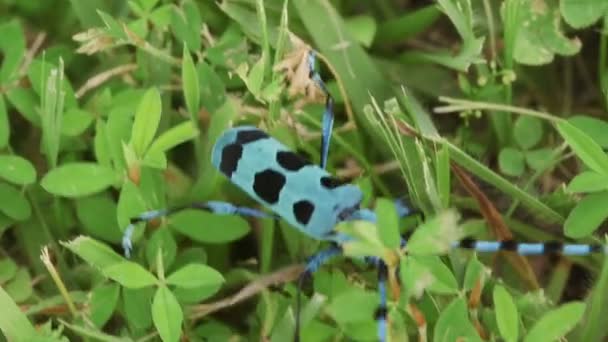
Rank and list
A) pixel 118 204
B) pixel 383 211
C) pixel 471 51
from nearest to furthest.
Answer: pixel 383 211, pixel 118 204, pixel 471 51

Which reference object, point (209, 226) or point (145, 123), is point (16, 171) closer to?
point (145, 123)

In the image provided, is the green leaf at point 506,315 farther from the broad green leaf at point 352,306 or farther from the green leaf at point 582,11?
the green leaf at point 582,11

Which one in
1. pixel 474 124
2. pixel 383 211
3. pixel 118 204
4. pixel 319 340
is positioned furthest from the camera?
pixel 474 124

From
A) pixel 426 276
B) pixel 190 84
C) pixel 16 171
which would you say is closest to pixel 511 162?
pixel 426 276

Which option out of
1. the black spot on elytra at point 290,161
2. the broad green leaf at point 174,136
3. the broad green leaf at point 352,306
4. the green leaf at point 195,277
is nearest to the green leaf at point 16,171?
the broad green leaf at point 174,136

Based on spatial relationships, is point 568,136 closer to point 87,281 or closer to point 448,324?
point 448,324

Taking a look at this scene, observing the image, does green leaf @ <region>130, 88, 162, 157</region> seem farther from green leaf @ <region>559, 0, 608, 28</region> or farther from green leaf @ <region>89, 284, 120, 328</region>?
green leaf @ <region>559, 0, 608, 28</region>

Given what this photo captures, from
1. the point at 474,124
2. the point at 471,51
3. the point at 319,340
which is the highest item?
the point at 471,51

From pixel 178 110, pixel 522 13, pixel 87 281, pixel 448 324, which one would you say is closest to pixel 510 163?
pixel 522 13
